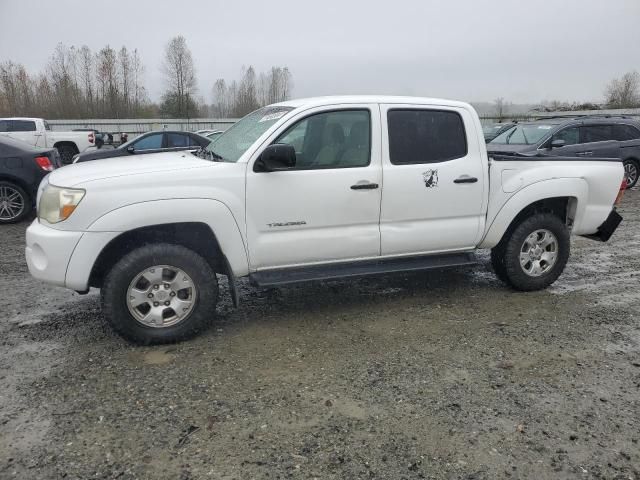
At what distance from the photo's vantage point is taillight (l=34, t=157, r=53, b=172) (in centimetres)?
893

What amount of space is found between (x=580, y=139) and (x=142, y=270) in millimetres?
10777

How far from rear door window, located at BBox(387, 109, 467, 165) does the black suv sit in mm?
Result: 6318

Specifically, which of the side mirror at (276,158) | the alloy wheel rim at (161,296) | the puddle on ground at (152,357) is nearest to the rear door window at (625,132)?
the side mirror at (276,158)

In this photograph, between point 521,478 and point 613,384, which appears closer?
point 521,478

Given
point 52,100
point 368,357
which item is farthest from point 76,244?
point 52,100

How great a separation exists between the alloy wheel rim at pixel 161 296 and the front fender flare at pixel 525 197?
2777 millimetres

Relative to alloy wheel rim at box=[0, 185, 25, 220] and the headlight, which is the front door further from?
alloy wheel rim at box=[0, 185, 25, 220]

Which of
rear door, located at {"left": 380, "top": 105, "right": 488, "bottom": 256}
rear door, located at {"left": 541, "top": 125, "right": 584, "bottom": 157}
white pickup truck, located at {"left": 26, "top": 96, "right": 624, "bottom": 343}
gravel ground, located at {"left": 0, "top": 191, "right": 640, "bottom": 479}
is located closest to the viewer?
gravel ground, located at {"left": 0, "top": 191, "right": 640, "bottom": 479}

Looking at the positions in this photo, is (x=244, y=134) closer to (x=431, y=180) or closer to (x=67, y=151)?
(x=431, y=180)

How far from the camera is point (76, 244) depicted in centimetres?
371

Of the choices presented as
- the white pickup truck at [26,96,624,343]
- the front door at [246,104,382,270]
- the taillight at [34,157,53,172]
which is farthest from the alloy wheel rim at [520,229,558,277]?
the taillight at [34,157,53,172]

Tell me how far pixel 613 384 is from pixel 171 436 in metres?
2.88

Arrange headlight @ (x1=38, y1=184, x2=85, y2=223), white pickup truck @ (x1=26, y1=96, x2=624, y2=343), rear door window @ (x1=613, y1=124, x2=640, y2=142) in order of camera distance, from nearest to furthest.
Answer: headlight @ (x1=38, y1=184, x2=85, y2=223), white pickup truck @ (x1=26, y1=96, x2=624, y2=343), rear door window @ (x1=613, y1=124, x2=640, y2=142)

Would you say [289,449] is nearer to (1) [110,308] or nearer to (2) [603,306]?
(1) [110,308]
